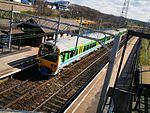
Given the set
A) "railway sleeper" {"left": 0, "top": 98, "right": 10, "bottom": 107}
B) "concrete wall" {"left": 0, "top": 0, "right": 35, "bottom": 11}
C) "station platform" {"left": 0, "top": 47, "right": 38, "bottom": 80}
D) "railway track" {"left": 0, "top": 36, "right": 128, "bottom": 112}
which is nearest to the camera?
"railway sleeper" {"left": 0, "top": 98, "right": 10, "bottom": 107}

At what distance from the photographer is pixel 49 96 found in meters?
17.7

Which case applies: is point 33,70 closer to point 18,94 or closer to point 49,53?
point 49,53

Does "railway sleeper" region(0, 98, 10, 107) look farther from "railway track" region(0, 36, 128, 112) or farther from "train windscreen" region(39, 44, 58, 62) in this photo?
"train windscreen" region(39, 44, 58, 62)

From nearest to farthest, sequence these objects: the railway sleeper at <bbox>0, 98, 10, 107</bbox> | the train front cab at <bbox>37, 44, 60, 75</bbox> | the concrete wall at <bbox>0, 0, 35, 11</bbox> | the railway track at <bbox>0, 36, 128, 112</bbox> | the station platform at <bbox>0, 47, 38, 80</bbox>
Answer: the railway sleeper at <bbox>0, 98, 10, 107</bbox> → the railway track at <bbox>0, 36, 128, 112</bbox> → the station platform at <bbox>0, 47, 38, 80</bbox> → the train front cab at <bbox>37, 44, 60, 75</bbox> → the concrete wall at <bbox>0, 0, 35, 11</bbox>

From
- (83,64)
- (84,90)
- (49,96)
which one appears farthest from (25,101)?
(83,64)

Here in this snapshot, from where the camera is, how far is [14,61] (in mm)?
23297

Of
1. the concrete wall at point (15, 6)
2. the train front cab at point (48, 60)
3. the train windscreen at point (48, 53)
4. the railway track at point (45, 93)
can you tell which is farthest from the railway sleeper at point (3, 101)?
the concrete wall at point (15, 6)

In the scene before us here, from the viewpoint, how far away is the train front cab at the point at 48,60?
2129 centimetres

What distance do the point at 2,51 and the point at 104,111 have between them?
1694cm

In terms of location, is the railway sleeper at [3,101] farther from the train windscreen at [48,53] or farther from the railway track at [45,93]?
the train windscreen at [48,53]

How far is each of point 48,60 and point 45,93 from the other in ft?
13.8

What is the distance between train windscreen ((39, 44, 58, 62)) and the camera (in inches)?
840

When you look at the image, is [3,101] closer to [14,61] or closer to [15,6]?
[14,61]

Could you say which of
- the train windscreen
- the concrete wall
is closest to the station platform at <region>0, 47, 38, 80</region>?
the train windscreen
